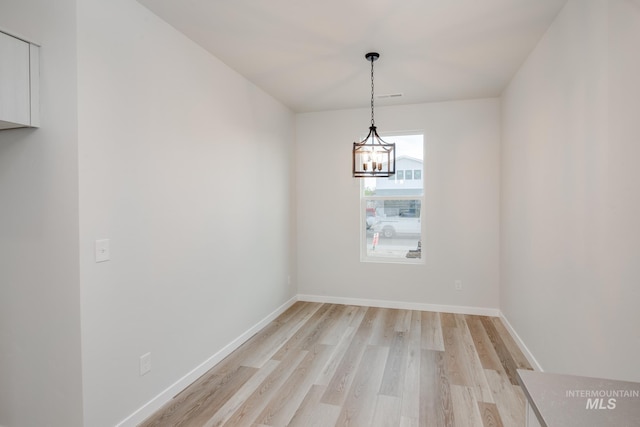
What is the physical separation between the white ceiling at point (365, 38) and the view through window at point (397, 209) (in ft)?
3.09

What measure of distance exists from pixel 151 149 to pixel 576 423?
250 centimetres

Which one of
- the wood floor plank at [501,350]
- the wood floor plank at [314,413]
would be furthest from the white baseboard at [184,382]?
the wood floor plank at [501,350]

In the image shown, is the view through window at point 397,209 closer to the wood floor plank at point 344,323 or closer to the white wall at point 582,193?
the wood floor plank at point 344,323

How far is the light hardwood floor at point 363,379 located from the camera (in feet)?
7.66

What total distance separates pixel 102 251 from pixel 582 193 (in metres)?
2.78

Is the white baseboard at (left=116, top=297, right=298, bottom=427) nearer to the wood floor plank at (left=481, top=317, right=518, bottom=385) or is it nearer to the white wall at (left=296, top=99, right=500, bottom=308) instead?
the white wall at (left=296, top=99, right=500, bottom=308)

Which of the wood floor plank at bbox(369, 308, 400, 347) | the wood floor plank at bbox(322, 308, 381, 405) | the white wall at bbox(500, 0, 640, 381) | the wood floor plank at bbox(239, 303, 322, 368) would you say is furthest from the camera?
the wood floor plank at bbox(369, 308, 400, 347)

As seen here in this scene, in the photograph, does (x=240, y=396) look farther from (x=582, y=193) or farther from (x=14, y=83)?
(x=582, y=193)

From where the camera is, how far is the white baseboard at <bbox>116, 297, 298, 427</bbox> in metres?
2.26

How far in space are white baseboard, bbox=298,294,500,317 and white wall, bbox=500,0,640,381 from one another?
41.9 inches

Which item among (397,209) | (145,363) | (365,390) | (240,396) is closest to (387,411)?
(365,390)

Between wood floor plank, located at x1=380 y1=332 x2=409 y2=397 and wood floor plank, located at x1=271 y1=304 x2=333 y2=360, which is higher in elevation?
wood floor plank, located at x1=271 y1=304 x2=333 y2=360

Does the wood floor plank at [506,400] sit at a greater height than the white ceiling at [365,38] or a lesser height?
lesser

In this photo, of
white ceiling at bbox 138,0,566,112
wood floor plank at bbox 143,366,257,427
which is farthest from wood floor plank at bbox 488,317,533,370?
white ceiling at bbox 138,0,566,112
